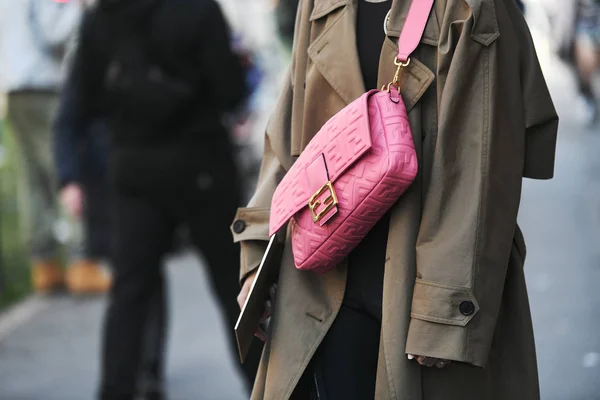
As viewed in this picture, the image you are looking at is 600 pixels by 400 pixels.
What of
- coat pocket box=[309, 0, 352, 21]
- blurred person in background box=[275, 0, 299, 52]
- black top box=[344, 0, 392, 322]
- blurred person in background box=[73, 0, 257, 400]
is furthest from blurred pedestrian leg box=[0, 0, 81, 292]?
black top box=[344, 0, 392, 322]

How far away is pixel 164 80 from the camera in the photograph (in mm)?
4230

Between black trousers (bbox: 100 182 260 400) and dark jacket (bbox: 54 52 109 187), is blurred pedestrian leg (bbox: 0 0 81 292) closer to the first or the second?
dark jacket (bbox: 54 52 109 187)

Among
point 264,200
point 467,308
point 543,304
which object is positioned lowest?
point 543,304

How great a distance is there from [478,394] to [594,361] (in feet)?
6.60

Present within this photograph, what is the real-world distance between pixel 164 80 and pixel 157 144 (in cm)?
28

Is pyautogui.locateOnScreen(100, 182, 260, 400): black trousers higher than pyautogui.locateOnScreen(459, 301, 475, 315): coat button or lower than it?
lower

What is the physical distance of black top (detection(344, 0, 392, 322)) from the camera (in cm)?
255

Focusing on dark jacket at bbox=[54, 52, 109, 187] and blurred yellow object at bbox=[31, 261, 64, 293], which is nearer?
dark jacket at bbox=[54, 52, 109, 187]

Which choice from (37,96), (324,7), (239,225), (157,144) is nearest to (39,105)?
(37,96)

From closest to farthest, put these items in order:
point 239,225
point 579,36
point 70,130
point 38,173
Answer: point 239,225, point 70,130, point 579,36, point 38,173

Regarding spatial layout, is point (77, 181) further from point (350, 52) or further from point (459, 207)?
point (459, 207)

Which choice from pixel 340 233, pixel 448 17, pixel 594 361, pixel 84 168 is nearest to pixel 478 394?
pixel 340 233

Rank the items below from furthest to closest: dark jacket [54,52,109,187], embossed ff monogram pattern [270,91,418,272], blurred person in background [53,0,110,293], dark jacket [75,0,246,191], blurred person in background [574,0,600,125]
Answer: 1. blurred person in background [53,0,110,293]
2. blurred person in background [574,0,600,125]
3. dark jacket [54,52,109,187]
4. dark jacket [75,0,246,191]
5. embossed ff monogram pattern [270,91,418,272]

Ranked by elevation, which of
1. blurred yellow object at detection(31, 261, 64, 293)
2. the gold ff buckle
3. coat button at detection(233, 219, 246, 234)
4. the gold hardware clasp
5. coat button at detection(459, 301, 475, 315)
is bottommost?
blurred yellow object at detection(31, 261, 64, 293)
